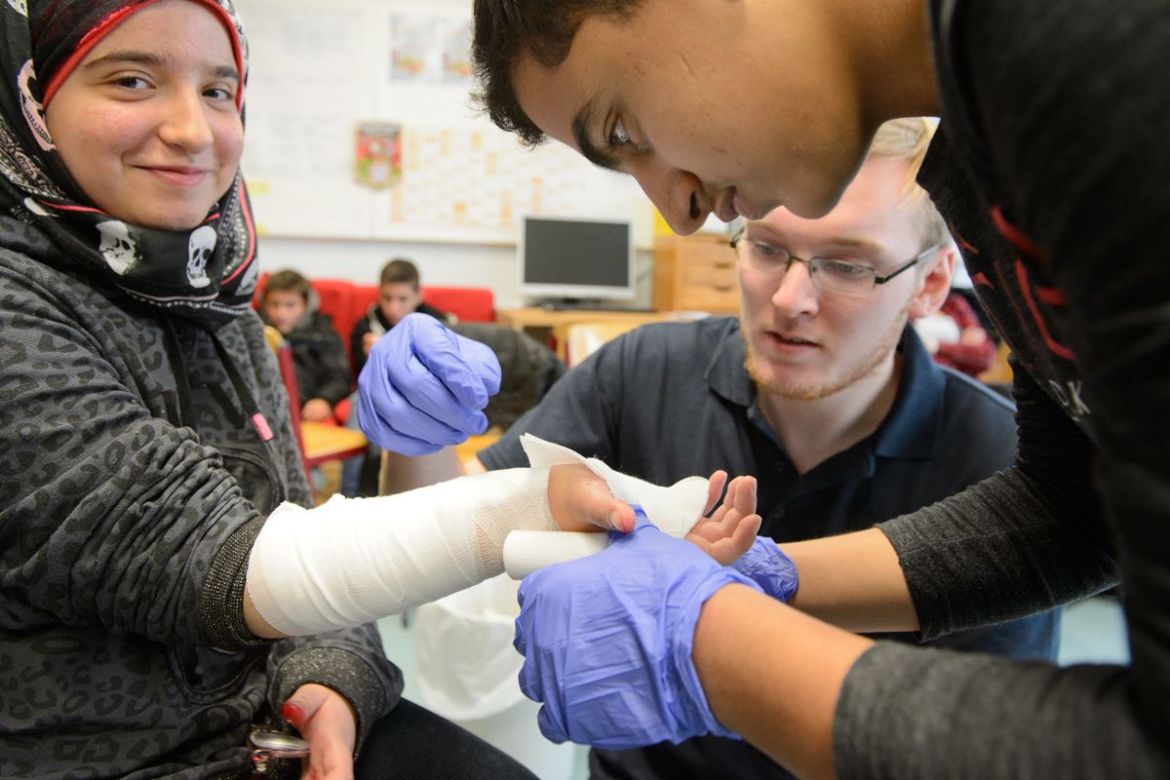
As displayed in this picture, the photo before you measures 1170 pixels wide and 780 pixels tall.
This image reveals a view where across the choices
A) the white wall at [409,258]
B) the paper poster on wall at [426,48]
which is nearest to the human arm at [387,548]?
the white wall at [409,258]

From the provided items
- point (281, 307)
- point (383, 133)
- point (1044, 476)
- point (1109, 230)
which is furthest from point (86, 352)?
point (383, 133)

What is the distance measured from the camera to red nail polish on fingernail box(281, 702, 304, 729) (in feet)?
3.06

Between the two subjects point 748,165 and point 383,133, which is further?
point 383,133

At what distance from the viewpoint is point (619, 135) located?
741 millimetres

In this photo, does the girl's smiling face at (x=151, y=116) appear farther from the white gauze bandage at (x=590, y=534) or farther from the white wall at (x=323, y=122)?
the white wall at (x=323, y=122)

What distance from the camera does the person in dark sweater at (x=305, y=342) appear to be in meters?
3.88

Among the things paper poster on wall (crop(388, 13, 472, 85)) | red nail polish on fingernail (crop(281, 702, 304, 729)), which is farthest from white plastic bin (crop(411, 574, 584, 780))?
paper poster on wall (crop(388, 13, 472, 85))

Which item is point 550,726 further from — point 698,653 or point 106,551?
point 106,551

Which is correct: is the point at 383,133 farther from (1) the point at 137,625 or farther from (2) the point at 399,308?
(1) the point at 137,625

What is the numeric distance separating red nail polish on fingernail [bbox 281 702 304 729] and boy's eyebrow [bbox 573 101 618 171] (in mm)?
668

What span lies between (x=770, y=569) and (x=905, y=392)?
17.2 inches

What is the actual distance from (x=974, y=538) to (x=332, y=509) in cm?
67

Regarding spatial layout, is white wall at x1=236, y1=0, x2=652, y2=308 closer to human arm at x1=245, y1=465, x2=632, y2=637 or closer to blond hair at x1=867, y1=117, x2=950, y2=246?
blond hair at x1=867, y1=117, x2=950, y2=246

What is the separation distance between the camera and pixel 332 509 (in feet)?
2.76
